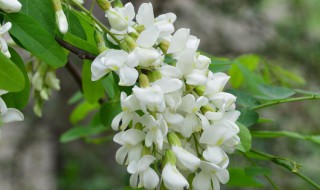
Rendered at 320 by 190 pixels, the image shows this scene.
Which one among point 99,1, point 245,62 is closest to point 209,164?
point 99,1

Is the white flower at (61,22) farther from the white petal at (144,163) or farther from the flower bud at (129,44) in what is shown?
the white petal at (144,163)

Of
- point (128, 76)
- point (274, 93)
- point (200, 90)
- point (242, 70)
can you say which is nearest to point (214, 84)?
point (200, 90)

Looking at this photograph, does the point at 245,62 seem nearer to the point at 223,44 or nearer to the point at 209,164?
the point at 209,164

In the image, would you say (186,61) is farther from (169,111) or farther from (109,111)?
(109,111)

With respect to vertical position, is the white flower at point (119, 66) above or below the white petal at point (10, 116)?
above

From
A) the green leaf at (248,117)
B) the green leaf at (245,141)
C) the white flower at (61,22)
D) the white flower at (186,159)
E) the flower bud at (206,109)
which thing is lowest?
the green leaf at (248,117)

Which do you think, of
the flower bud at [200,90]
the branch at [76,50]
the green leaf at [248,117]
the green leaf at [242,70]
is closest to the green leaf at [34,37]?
the branch at [76,50]
